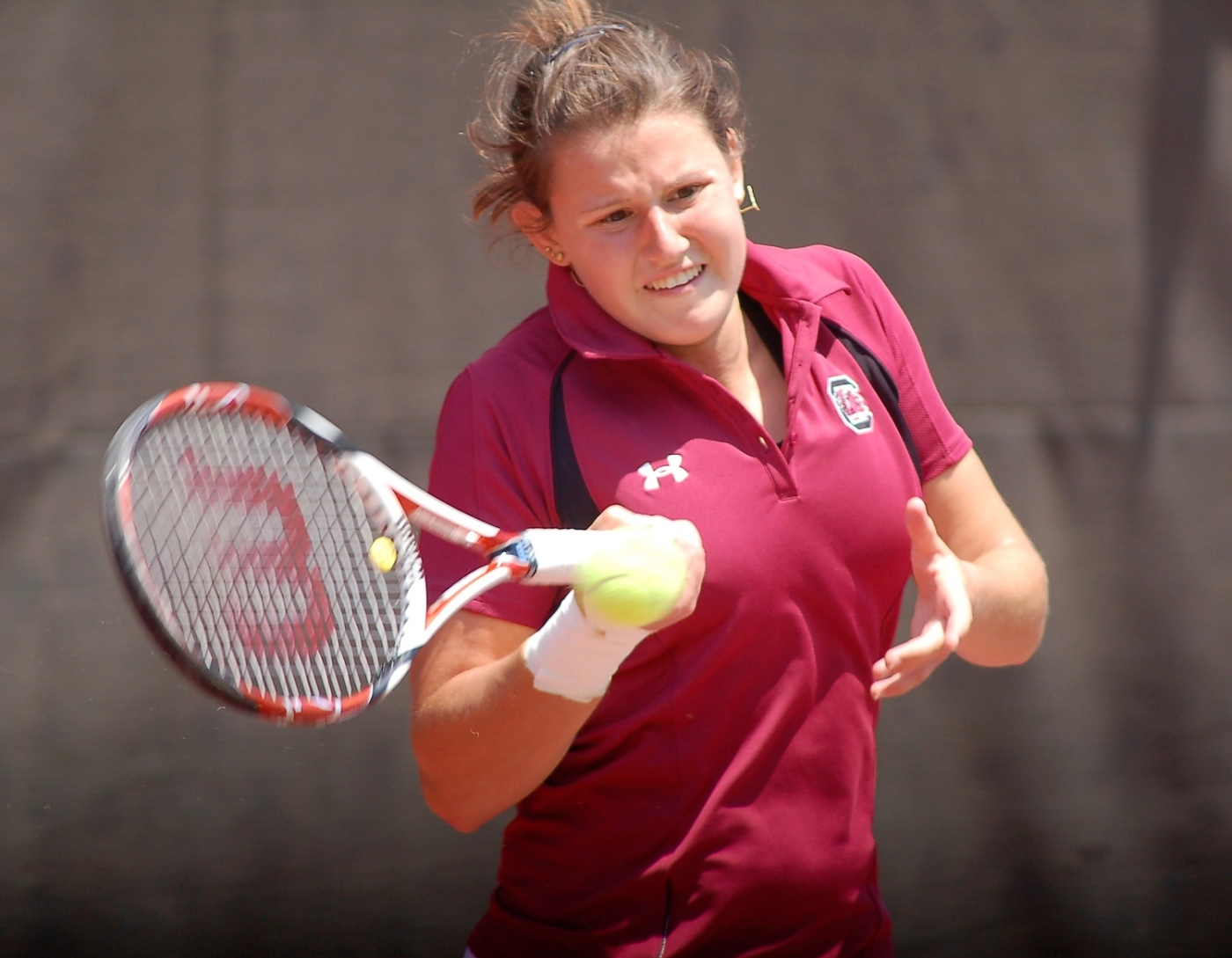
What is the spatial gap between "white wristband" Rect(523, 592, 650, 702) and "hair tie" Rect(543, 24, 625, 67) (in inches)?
25.0

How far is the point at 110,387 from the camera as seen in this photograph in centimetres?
239

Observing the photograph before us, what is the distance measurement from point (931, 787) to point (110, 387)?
170 cm

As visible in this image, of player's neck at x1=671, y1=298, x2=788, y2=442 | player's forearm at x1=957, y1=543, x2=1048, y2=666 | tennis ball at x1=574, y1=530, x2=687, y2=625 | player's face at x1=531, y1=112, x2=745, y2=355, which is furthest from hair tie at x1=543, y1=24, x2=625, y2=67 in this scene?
player's forearm at x1=957, y1=543, x2=1048, y2=666

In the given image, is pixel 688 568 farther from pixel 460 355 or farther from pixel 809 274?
pixel 460 355

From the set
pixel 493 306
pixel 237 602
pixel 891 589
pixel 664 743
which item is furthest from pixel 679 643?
pixel 493 306

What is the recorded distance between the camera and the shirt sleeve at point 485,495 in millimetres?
1392

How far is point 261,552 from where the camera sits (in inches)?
54.8

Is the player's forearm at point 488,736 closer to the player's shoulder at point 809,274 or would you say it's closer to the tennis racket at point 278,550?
the tennis racket at point 278,550

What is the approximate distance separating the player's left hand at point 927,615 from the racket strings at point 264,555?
51 centimetres

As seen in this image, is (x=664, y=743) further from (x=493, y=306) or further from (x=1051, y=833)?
(x=1051, y=833)

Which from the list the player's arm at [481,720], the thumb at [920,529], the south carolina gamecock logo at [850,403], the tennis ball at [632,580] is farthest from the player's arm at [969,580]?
the player's arm at [481,720]

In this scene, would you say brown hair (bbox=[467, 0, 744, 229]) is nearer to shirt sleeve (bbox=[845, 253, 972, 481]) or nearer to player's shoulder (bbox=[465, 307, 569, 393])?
player's shoulder (bbox=[465, 307, 569, 393])

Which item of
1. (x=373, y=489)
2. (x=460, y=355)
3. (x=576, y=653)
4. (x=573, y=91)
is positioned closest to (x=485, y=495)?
(x=373, y=489)

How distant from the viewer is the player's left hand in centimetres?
131
